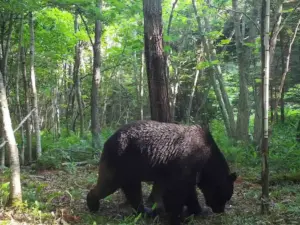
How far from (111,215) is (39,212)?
1.40 meters

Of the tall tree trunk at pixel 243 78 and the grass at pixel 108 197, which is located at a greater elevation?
the tall tree trunk at pixel 243 78

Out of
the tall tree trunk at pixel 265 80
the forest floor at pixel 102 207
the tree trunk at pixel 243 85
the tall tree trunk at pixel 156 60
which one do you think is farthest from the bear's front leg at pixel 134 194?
the tree trunk at pixel 243 85

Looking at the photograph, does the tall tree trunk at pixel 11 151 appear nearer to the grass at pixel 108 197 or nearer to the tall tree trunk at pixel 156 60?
the grass at pixel 108 197

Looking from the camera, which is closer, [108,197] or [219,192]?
[219,192]

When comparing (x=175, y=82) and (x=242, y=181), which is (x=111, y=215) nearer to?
(x=242, y=181)

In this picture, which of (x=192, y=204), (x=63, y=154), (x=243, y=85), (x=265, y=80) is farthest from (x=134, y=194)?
(x=243, y=85)

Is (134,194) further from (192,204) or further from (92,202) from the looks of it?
(192,204)

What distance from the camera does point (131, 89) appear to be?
78.1ft

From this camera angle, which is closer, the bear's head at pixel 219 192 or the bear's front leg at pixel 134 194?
the bear's front leg at pixel 134 194

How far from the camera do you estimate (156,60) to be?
732 cm

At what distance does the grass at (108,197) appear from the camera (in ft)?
18.4

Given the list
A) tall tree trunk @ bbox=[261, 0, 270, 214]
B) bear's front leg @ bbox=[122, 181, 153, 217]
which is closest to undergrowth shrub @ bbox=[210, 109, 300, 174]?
tall tree trunk @ bbox=[261, 0, 270, 214]

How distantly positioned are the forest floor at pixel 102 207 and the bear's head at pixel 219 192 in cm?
17

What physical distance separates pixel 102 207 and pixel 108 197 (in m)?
0.57
